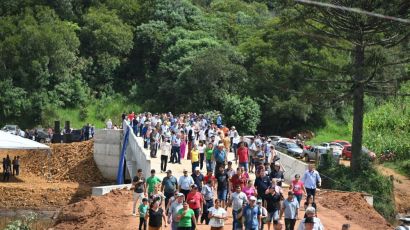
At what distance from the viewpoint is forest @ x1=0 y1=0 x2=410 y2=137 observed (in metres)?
54.8

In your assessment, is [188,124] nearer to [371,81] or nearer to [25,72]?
[371,81]

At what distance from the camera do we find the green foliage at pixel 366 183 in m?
39.8

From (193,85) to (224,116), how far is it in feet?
12.4

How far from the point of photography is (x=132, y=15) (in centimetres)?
7781

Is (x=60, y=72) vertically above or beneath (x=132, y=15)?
beneath

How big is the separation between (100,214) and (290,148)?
82.0ft

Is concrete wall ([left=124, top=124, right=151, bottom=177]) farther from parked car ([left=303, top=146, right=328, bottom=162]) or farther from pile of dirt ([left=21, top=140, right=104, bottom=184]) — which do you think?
parked car ([left=303, top=146, right=328, bottom=162])

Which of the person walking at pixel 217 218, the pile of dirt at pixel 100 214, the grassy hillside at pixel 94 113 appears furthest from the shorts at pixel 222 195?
the grassy hillside at pixel 94 113

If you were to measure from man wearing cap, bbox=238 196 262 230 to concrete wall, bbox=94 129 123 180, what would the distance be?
30.8 metres

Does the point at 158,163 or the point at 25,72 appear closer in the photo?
the point at 158,163

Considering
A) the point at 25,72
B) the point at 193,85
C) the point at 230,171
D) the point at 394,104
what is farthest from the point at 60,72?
the point at 230,171

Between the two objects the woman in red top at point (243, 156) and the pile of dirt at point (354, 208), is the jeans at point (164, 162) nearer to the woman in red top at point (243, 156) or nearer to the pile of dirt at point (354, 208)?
the woman in red top at point (243, 156)

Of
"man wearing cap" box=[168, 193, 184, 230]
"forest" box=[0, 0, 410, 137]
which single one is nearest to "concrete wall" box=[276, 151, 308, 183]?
"forest" box=[0, 0, 410, 137]

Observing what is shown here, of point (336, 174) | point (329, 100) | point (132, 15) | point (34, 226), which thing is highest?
point (132, 15)
